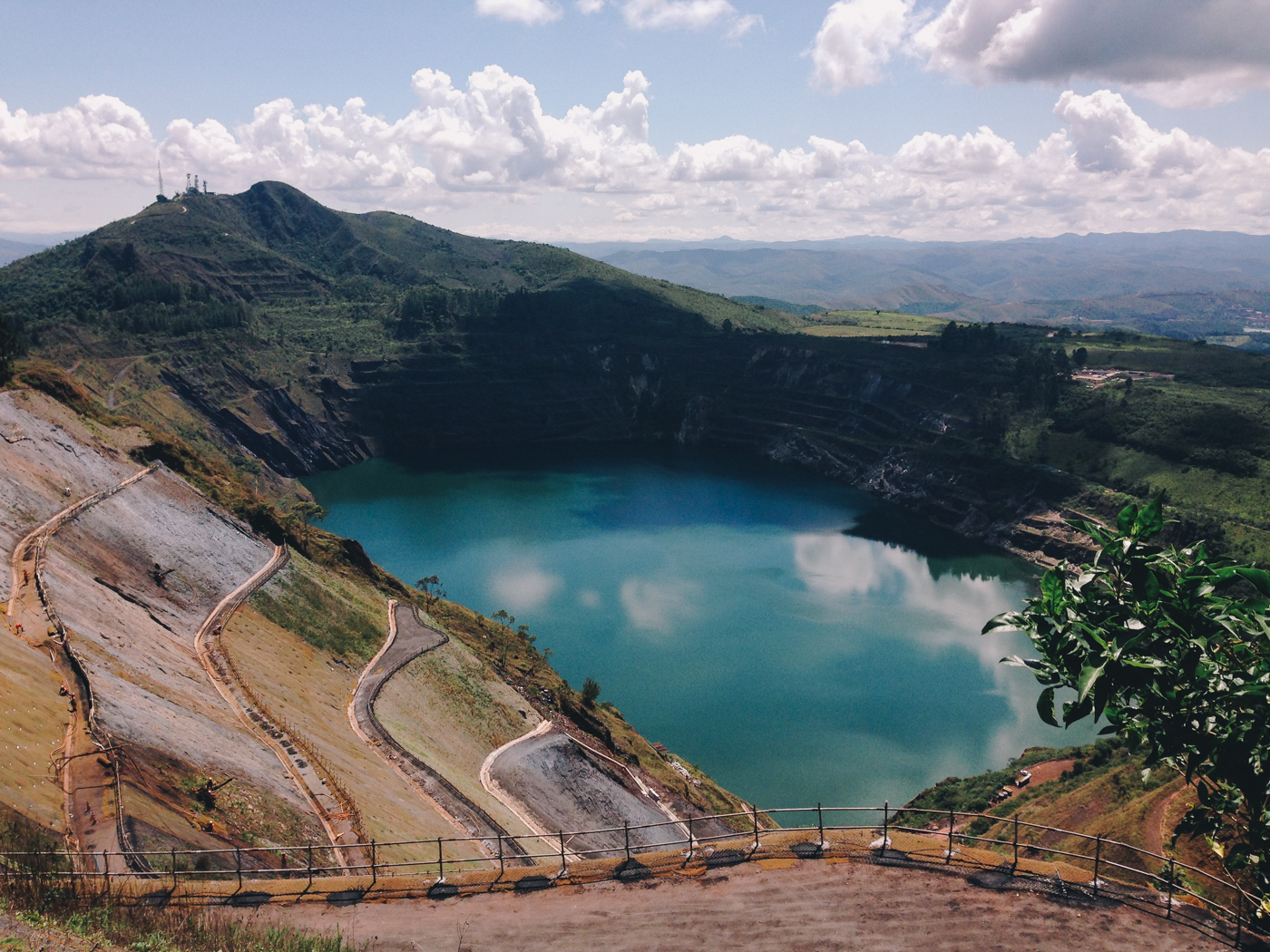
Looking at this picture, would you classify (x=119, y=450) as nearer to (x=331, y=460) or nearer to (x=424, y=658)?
(x=424, y=658)

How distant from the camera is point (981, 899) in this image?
1847 cm

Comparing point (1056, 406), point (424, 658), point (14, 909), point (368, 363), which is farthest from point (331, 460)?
point (14, 909)

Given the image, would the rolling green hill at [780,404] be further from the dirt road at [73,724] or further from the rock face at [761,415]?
the dirt road at [73,724]

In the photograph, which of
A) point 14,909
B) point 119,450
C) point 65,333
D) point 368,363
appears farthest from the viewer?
point 368,363

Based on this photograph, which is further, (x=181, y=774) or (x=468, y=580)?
(x=468, y=580)

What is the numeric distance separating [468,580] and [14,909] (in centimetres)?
8499

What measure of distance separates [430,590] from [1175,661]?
89.0m

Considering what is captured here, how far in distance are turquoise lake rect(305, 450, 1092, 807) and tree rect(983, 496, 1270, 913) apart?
156 ft

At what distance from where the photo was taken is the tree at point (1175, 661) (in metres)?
12.5

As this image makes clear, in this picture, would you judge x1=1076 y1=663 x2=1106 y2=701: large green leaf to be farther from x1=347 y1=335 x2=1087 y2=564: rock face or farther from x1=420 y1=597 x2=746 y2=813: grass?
x1=347 y1=335 x2=1087 y2=564: rock face

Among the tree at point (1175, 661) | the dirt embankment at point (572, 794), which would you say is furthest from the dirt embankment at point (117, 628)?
the tree at point (1175, 661)

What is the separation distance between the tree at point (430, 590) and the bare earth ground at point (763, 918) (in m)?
49.3

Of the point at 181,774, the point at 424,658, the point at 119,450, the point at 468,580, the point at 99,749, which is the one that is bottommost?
the point at 468,580

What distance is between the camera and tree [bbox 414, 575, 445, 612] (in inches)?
2755
